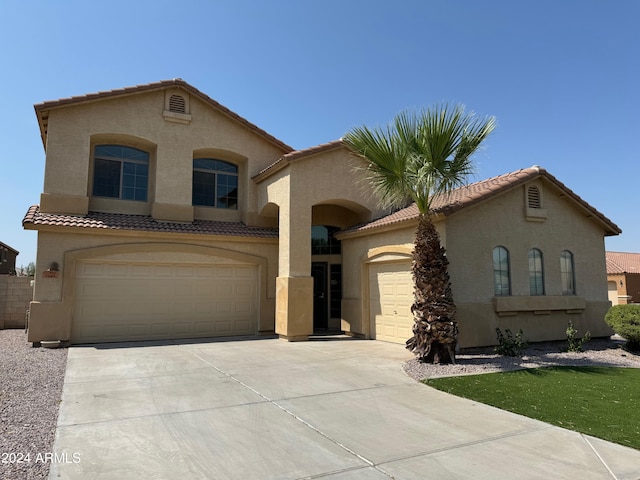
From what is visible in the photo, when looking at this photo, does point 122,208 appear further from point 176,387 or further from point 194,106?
point 176,387

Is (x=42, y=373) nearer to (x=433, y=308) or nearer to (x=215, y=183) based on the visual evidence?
(x=433, y=308)

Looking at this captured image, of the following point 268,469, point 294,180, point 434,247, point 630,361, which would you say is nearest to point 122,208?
point 294,180

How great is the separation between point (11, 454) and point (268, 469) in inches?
113

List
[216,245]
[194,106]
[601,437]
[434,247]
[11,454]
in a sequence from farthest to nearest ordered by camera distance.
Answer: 1. [194,106]
2. [216,245]
3. [434,247]
4. [601,437]
5. [11,454]

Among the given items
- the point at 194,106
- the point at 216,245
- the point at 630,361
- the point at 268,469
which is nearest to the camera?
the point at 268,469

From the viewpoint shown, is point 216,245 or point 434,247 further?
point 216,245

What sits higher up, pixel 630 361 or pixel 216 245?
pixel 216 245

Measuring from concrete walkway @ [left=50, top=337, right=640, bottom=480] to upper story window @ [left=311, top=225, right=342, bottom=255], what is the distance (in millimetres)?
8245

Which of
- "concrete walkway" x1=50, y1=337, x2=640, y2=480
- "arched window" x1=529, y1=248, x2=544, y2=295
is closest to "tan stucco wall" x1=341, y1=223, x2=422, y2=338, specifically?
"arched window" x1=529, y1=248, x2=544, y2=295

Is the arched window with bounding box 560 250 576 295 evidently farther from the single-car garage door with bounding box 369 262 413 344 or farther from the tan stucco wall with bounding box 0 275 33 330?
the tan stucco wall with bounding box 0 275 33 330

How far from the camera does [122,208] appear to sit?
15.7 metres

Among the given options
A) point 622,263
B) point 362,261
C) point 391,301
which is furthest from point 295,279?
point 622,263

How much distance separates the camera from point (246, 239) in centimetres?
1584

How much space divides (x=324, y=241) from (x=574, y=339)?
9103 millimetres
